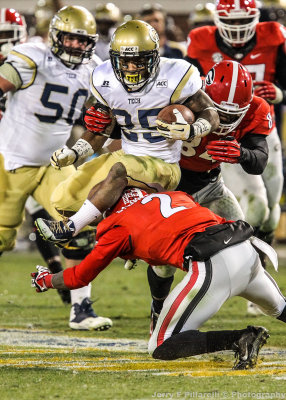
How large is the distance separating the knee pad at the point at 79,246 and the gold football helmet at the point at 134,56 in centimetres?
132

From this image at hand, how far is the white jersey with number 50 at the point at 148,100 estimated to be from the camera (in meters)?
4.43

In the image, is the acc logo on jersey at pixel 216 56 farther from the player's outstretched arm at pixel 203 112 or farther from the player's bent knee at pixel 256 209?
the player's outstretched arm at pixel 203 112

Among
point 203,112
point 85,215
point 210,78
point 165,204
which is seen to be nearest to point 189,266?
point 165,204

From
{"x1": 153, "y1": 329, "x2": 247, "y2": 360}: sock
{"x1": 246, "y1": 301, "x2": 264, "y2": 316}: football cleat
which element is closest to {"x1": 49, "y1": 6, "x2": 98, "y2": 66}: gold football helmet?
{"x1": 246, "y1": 301, "x2": 264, "y2": 316}: football cleat

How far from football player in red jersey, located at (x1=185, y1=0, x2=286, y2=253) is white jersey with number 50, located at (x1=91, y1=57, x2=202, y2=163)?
1281 millimetres

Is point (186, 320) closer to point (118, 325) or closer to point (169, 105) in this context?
point (169, 105)

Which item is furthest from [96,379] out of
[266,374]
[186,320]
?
[266,374]

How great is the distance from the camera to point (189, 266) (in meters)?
3.83

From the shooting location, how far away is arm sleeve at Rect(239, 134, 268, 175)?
4445 mm

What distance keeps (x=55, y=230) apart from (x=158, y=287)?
32.0 inches

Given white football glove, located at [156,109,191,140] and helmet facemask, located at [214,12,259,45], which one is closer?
white football glove, located at [156,109,191,140]

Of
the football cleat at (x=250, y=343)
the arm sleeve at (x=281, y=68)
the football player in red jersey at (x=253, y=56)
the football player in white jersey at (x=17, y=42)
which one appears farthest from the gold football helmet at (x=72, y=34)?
the football cleat at (x=250, y=343)

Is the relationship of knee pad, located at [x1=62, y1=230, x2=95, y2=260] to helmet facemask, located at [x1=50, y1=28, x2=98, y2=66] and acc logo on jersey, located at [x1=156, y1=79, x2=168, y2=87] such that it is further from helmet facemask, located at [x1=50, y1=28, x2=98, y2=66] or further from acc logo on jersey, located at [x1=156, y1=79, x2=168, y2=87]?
acc logo on jersey, located at [x1=156, y1=79, x2=168, y2=87]

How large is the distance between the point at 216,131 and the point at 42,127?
137 cm
